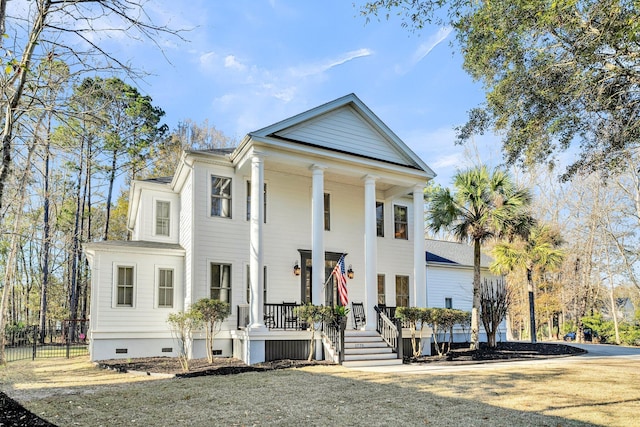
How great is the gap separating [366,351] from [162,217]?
907 centimetres

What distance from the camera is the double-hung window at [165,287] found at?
15.9 meters

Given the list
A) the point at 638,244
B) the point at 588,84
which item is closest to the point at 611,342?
the point at 638,244

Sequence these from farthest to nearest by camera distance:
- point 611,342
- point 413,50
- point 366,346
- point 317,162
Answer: point 611,342, point 317,162, point 366,346, point 413,50

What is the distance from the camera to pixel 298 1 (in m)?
8.70

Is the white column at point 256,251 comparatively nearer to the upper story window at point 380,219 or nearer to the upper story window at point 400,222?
the upper story window at point 380,219

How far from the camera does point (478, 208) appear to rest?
1695 centimetres

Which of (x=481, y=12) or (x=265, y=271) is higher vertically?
(x=481, y=12)

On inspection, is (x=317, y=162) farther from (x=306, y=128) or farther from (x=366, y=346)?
(x=366, y=346)

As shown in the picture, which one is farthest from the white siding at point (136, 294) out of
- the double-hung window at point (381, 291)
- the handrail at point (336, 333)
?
the double-hung window at point (381, 291)

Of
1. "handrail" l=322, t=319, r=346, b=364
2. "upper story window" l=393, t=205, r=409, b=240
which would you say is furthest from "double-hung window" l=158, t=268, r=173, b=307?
"upper story window" l=393, t=205, r=409, b=240

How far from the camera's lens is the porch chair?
16766 millimetres

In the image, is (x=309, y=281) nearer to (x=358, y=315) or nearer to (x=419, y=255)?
(x=358, y=315)

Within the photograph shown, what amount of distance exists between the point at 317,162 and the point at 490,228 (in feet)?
24.6

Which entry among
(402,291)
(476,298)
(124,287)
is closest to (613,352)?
(476,298)
